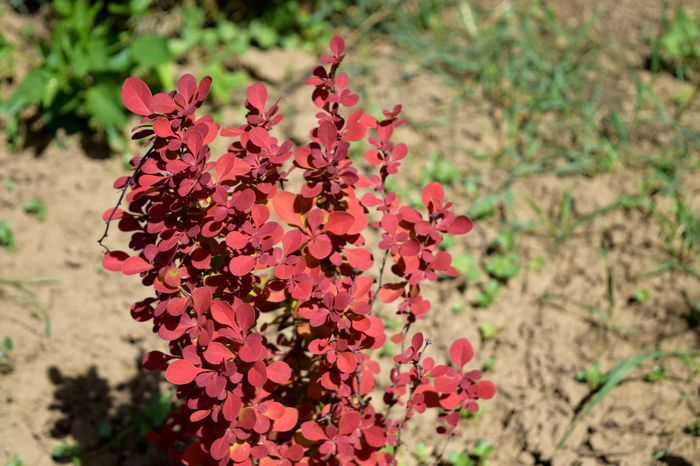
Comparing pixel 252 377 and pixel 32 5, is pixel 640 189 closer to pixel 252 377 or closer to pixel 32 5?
pixel 252 377

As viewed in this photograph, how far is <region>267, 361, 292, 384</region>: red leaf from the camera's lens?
1514 mm

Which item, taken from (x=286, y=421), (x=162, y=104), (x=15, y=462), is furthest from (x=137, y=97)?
(x=15, y=462)

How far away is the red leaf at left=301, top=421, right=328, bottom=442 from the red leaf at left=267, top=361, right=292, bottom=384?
18 cm

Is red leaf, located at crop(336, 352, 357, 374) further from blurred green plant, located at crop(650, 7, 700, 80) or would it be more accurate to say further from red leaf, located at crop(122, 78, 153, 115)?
blurred green plant, located at crop(650, 7, 700, 80)

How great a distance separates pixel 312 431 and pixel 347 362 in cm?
23

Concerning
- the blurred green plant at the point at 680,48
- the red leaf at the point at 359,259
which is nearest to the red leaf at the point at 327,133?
the red leaf at the point at 359,259

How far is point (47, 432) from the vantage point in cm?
244

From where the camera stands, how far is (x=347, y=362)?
1530mm

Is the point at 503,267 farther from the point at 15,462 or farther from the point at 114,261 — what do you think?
the point at 15,462

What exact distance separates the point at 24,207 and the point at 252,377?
2296mm

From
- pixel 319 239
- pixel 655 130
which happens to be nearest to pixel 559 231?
pixel 655 130

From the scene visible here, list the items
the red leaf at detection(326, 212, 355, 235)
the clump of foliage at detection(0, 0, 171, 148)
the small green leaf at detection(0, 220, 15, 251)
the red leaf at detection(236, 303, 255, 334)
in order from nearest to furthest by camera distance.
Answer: the red leaf at detection(236, 303, 255, 334) → the red leaf at detection(326, 212, 355, 235) → the small green leaf at detection(0, 220, 15, 251) → the clump of foliage at detection(0, 0, 171, 148)

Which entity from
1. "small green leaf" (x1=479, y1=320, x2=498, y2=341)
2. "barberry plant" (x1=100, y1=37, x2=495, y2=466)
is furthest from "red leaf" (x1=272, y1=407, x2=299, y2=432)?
"small green leaf" (x1=479, y1=320, x2=498, y2=341)

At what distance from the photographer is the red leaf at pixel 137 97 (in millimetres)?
1477
